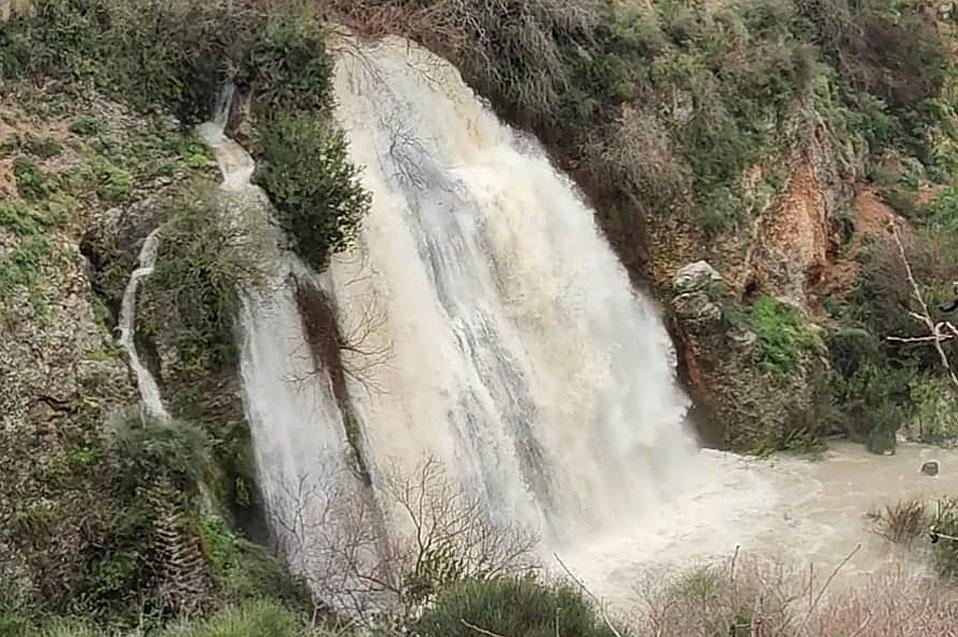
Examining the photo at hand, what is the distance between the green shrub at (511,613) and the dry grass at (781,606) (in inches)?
25.2

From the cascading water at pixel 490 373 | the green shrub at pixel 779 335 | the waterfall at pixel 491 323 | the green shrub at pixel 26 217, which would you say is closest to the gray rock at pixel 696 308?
the waterfall at pixel 491 323

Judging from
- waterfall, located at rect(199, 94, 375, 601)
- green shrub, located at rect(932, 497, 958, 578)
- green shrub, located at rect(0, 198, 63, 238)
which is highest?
green shrub, located at rect(932, 497, 958, 578)

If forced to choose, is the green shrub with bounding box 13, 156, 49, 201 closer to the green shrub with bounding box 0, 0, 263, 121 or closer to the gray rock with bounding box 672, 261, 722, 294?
the green shrub with bounding box 0, 0, 263, 121

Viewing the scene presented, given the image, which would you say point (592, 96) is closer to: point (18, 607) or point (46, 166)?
point (46, 166)

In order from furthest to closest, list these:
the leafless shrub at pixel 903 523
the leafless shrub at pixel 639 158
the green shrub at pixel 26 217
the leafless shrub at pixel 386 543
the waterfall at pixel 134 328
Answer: the leafless shrub at pixel 639 158, the leafless shrub at pixel 903 523, the green shrub at pixel 26 217, the waterfall at pixel 134 328, the leafless shrub at pixel 386 543

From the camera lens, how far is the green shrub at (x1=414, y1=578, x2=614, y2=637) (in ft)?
30.4

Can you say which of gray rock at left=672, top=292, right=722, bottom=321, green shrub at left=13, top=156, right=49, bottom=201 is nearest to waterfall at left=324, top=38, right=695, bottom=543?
gray rock at left=672, top=292, right=722, bottom=321

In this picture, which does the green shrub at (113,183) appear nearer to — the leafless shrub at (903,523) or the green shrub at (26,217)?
the green shrub at (26,217)

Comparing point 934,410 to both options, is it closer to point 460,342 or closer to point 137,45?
point 460,342

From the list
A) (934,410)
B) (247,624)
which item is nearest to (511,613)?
(247,624)

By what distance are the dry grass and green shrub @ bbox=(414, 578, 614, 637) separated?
0.64 meters

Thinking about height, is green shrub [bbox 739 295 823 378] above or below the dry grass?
below

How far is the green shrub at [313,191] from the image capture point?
12.8 m

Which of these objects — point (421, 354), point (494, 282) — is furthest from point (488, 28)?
point (421, 354)
